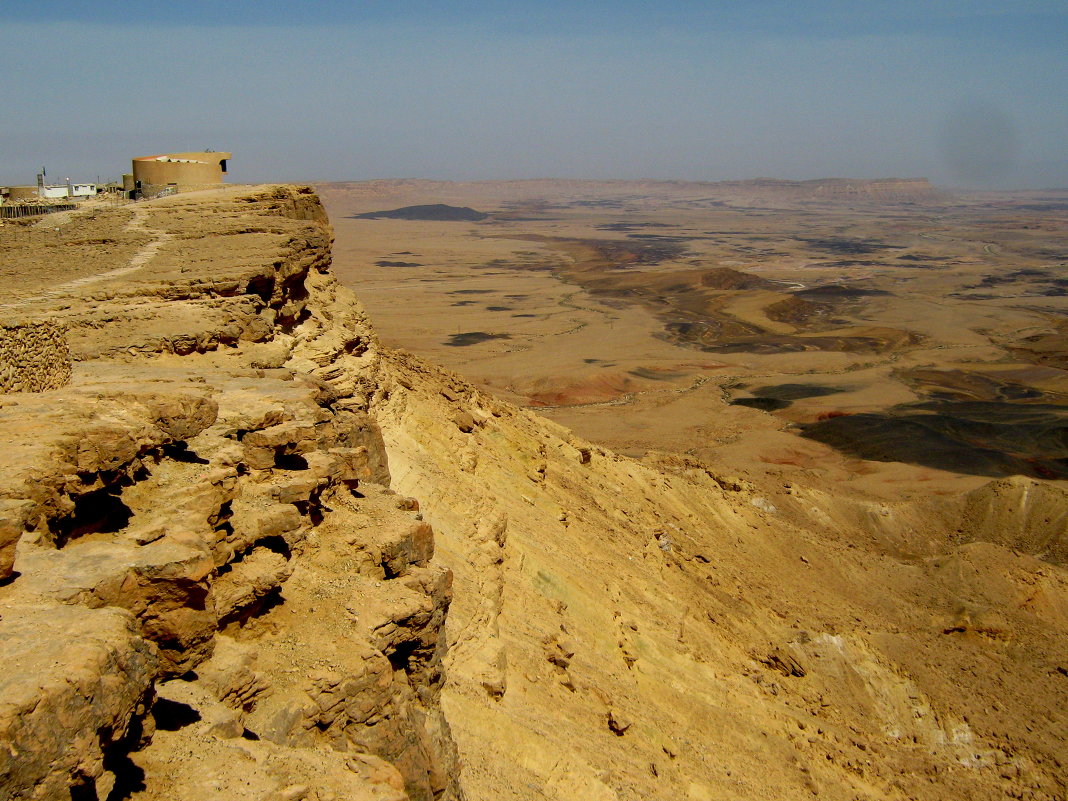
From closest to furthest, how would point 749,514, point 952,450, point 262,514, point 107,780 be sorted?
point 107,780, point 262,514, point 749,514, point 952,450

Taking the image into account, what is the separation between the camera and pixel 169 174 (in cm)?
1948

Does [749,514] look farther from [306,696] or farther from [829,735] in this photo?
[306,696]

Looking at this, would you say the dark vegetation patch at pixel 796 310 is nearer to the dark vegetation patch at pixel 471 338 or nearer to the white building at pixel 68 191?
the dark vegetation patch at pixel 471 338

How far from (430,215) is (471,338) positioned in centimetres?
11397

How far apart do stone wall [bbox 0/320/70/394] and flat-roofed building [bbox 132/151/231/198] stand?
12634 mm

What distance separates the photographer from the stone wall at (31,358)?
689 cm

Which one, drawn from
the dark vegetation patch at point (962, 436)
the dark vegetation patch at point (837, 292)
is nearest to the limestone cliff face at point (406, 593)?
the dark vegetation patch at point (962, 436)

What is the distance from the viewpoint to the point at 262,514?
6598 millimetres

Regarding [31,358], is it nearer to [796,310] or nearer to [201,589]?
[201,589]

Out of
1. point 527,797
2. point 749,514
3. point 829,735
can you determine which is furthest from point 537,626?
point 749,514

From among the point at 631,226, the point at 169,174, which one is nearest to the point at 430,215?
the point at 631,226

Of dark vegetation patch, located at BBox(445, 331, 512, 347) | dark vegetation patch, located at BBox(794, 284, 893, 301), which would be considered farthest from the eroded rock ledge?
dark vegetation patch, located at BBox(794, 284, 893, 301)

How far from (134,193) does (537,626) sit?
14109mm

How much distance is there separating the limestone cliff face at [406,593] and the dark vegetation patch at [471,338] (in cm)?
3092
